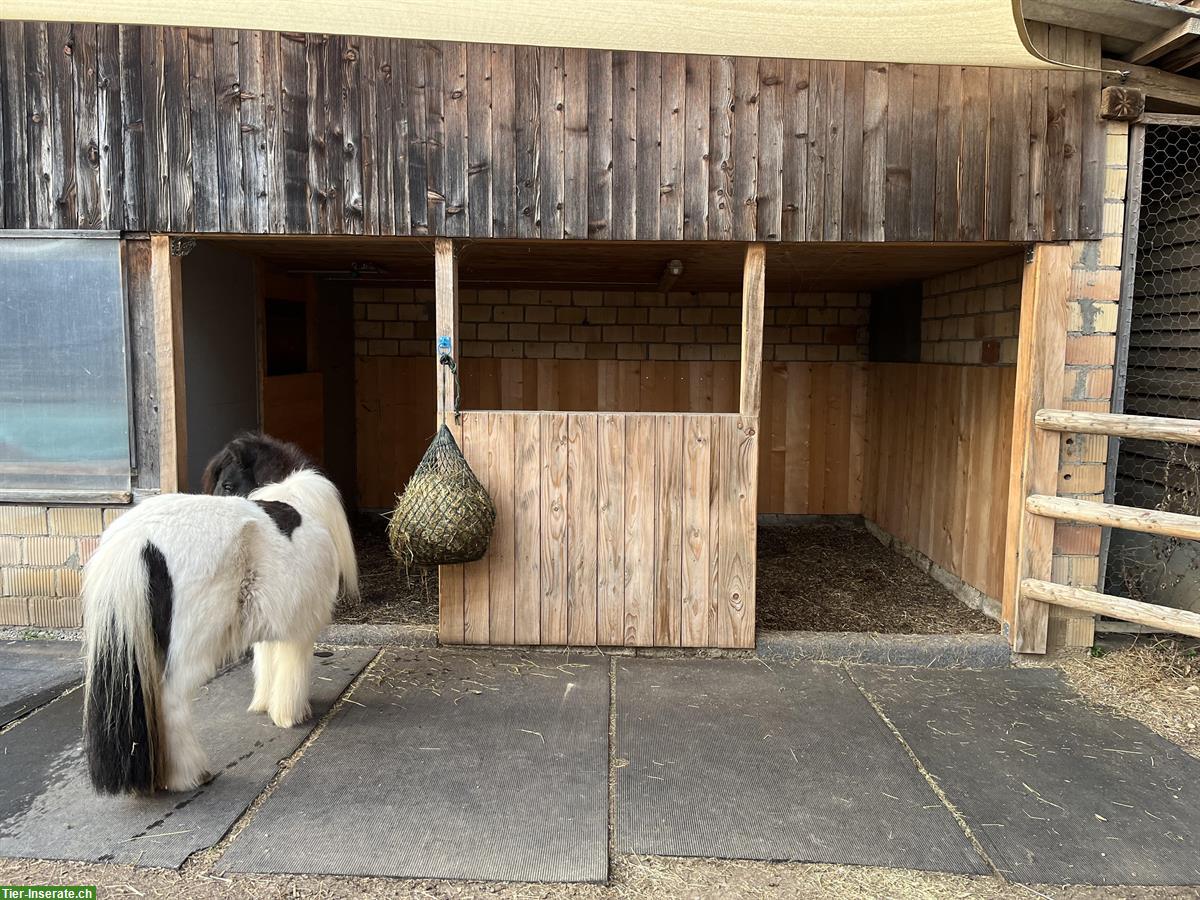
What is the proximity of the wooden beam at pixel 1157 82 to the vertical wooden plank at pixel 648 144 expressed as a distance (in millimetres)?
2295

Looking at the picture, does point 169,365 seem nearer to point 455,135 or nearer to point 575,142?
point 455,135

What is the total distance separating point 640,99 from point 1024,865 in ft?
12.0

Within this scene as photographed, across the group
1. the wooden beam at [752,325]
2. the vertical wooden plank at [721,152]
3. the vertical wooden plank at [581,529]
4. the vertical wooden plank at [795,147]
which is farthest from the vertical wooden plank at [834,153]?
the vertical wooden plank at [581,529]

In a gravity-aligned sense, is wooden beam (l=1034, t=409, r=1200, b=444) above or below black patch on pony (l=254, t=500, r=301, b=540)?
above

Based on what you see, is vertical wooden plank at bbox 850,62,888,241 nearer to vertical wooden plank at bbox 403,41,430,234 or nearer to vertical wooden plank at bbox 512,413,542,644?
vertical wooden plank at bbox 512,413,542,644

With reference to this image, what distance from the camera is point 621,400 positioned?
7555 mm

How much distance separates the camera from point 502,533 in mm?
4262

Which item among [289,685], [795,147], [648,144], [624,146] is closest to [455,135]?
[624,146]

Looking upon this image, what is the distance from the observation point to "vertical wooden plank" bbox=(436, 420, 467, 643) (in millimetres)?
4266

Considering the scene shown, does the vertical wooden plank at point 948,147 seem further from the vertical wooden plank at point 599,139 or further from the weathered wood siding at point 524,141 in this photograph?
the vertical wooden plank at point 599,139

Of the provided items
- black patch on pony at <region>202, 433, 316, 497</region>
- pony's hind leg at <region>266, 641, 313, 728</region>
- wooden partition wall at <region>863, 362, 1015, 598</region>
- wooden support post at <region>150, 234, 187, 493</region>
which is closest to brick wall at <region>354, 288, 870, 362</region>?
wooden partition wall at <region>863, 362, 1015, 598</region>

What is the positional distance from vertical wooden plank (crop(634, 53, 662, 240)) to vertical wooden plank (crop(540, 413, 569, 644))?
1.11m

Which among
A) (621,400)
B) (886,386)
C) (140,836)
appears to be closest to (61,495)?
(140,836)

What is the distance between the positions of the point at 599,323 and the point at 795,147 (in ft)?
11.9
